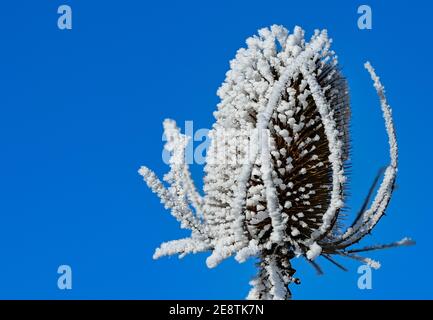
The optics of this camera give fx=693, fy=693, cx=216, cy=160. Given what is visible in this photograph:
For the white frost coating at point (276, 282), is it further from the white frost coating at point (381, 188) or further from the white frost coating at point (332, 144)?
the white frost coating at point (332, 144)

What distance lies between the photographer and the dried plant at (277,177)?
796cm

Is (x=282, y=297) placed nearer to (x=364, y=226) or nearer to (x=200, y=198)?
(x=364, y=226)

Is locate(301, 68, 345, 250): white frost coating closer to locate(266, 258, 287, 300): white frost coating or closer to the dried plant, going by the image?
the dried plant

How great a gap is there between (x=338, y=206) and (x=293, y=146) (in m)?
1.11

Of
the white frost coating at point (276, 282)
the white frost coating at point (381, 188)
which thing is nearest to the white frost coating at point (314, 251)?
the white frost coating at point (276, 282)

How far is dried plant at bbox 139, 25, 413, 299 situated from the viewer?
7.96 meters

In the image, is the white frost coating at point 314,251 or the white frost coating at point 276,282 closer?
the white frost coating at point 314,251

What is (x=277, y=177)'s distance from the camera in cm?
798

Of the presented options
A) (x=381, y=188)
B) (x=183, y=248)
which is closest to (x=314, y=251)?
(x=381, y=188)

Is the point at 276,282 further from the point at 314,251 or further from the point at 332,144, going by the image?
the point at 332,144

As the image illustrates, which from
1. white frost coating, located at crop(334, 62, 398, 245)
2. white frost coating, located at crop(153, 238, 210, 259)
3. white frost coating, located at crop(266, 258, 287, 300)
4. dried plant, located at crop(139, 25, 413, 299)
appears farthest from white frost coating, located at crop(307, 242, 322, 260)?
white frost coating, located at crop(153, 238, 210, 259)
